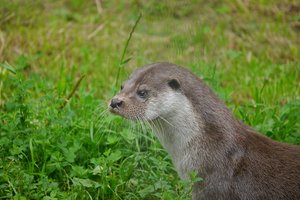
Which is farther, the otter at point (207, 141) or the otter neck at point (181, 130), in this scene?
the otter neck at point (181, 130)

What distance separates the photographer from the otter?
12.1ft

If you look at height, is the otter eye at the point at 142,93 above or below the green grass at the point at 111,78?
above

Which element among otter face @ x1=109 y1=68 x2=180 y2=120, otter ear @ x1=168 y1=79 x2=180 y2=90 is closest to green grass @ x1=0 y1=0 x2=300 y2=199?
otter face @ x1=109 y1=68 x2=180 y2=120

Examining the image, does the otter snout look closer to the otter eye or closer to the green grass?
the otter eye

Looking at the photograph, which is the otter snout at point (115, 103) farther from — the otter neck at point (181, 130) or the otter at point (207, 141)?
the otter neck at point (181, 130)

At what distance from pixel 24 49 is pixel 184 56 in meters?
1.33

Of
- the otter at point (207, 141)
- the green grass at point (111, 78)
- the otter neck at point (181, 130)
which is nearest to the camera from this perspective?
the otter at point (207, 141)

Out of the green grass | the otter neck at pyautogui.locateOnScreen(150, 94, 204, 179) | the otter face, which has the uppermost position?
the otter face

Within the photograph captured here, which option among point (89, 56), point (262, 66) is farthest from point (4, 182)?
point (262, 66)

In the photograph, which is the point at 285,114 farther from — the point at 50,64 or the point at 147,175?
the point at 50,64

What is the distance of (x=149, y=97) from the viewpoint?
389 centimetres

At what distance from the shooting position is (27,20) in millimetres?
6402

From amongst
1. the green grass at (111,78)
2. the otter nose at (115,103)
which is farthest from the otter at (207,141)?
the green grass at (111,78)

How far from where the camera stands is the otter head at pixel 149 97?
384 centimetres
